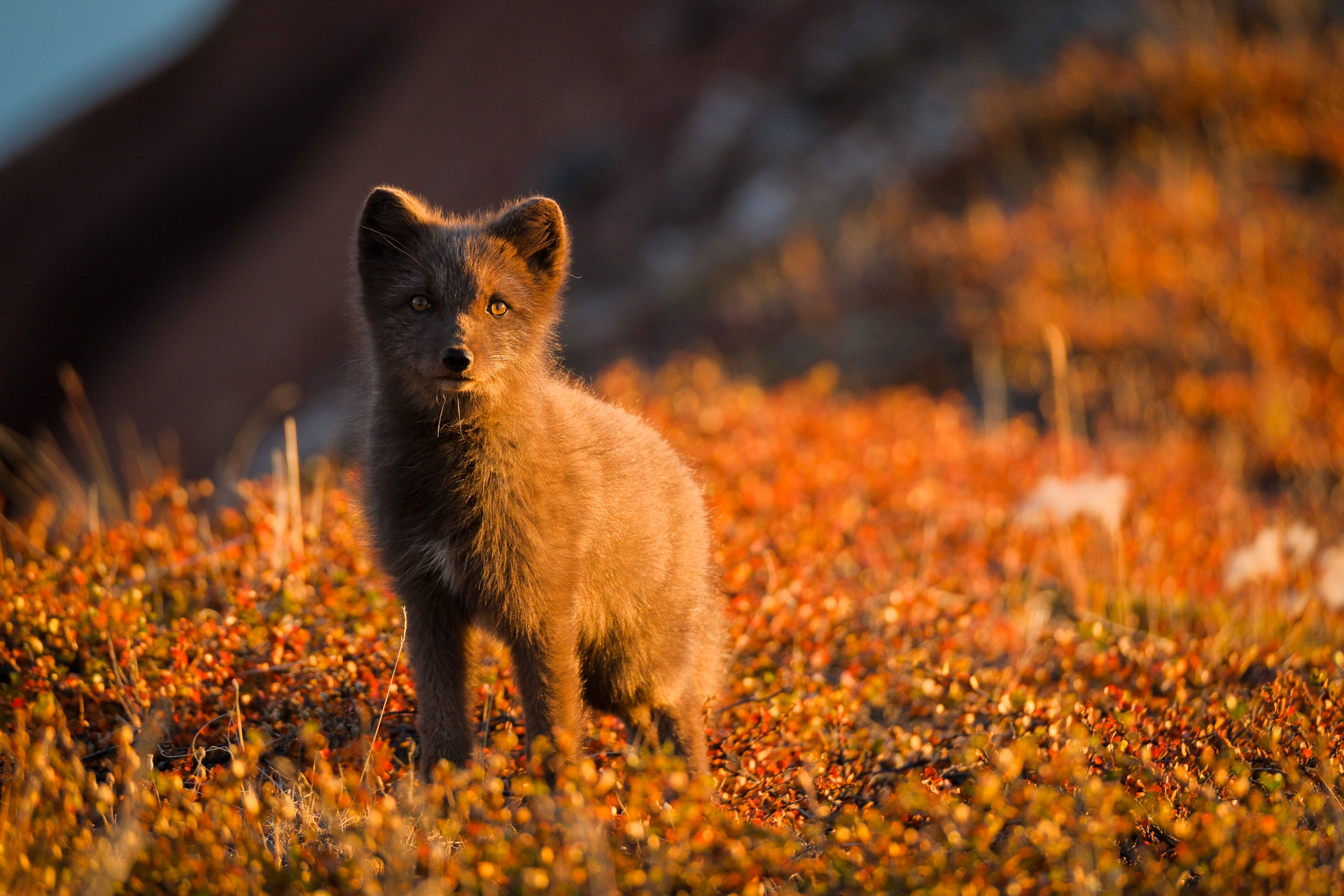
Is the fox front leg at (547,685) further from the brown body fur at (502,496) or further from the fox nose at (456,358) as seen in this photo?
the fox nose at (456,358)

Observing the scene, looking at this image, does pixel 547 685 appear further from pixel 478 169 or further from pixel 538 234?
pixel 478 169

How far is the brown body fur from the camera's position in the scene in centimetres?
322

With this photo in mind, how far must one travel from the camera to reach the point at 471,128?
2911 cm

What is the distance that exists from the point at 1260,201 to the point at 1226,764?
31.4 feet

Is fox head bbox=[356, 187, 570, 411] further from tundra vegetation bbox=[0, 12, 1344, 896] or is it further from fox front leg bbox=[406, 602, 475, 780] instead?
tundra vegetation bbox=[0, 12, 1344, 896]

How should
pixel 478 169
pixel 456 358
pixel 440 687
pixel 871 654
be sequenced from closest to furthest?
1. pixel 456 358
2. pixel 440 687
3. pixel 871 654
4. pixel 478 169

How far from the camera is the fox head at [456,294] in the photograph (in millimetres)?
3205

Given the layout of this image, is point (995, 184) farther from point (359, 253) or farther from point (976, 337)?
point (359, 253)

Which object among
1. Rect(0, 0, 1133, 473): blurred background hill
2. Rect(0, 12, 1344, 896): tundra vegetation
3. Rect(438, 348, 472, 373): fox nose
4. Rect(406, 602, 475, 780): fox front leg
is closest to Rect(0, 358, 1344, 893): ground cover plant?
Rect(0, 12, 1344, 896): tundra vegetation

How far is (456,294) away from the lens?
3.29 m

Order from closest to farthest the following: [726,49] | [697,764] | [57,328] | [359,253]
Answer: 1. [359,253]
2. [697,764]
3. [726,49]
4. [57,328]

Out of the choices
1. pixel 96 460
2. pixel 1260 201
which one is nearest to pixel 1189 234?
pixel 1260 201

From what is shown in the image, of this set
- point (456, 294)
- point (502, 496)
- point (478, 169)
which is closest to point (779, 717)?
point (502, 496)

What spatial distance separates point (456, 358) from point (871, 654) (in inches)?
105
